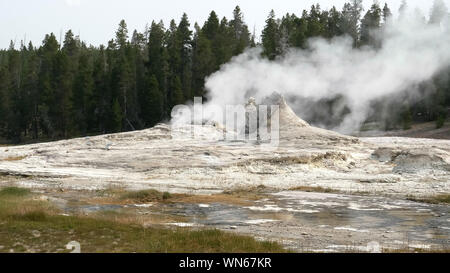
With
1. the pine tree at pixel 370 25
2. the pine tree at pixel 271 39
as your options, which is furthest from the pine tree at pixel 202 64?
the pine tree at pixel 370 25

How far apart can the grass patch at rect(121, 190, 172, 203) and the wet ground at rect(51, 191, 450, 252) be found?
3.04 feet

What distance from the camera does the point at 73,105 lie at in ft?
208

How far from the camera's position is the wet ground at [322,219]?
469 inches

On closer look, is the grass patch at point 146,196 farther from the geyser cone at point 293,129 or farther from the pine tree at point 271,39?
the pine tree at point 271,39

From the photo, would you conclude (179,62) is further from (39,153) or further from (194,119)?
(39,153)

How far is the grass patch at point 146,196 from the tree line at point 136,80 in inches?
1556

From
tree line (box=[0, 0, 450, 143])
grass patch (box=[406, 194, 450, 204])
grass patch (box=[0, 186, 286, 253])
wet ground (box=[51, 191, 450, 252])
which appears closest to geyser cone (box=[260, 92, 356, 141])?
wet ground (box=[51, 191, 450, 252])

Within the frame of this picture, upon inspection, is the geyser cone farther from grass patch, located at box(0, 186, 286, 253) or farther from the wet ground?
grass patch, located at box(0, 186, 286, 253)

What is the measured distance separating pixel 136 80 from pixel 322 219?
55.5 m

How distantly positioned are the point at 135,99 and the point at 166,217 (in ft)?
166

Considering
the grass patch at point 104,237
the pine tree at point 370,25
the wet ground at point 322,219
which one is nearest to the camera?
the grass patch at point 104,237

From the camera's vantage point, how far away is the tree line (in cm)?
6162
